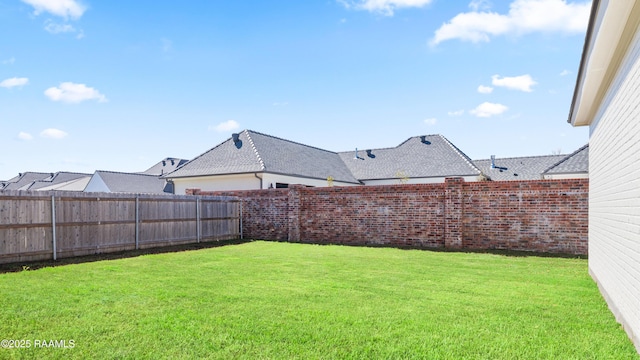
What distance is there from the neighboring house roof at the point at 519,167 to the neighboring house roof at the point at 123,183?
84.3 feet

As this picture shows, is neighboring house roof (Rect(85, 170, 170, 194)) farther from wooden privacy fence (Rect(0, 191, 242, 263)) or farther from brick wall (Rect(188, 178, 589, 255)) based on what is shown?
brick wall (Rect(188, 178, 589, 255))

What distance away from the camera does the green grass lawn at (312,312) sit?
347 centimetres

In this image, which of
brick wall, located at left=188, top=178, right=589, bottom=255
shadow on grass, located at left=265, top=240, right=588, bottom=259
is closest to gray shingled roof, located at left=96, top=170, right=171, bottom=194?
brick wall, located at left=188, top=178, right=589, bottom=255

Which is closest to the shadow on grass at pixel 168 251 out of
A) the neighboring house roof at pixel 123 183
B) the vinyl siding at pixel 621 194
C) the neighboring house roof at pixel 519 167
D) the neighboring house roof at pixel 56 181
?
the vinyl siding at pixel 621 194

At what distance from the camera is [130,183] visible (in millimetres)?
32062

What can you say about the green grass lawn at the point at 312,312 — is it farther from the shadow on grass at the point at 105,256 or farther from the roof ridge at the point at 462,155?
the roof ridge at the point at 462,155

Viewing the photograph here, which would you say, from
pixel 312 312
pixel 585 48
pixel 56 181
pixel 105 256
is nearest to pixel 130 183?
pixel 56 181

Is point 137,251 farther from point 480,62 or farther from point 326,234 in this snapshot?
point 480,62

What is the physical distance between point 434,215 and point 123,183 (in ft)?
91.2

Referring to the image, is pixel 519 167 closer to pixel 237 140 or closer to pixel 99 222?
pixel 237 140

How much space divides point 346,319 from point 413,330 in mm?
748

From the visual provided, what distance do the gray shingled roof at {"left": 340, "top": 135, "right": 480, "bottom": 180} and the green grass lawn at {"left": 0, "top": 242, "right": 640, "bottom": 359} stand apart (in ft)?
58.5

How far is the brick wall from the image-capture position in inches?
398

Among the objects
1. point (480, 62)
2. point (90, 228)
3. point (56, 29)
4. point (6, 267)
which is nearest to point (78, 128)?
point (56, 29)
